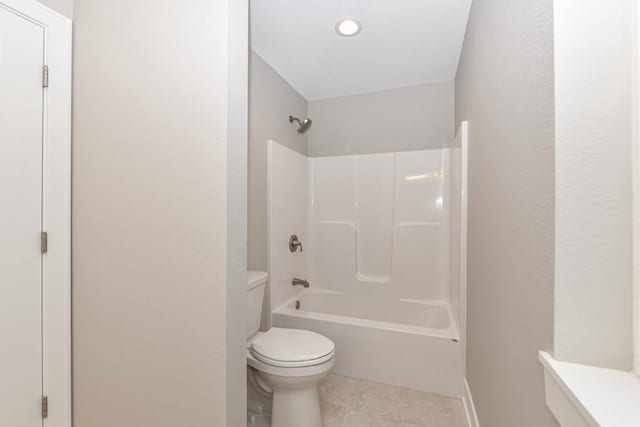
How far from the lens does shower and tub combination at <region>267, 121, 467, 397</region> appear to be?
1886 mm

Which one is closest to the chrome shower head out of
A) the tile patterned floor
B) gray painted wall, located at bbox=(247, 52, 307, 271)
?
gray painted wall, located at bbox=(247, 52, 307, 271)

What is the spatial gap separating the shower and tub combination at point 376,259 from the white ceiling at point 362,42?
67cm

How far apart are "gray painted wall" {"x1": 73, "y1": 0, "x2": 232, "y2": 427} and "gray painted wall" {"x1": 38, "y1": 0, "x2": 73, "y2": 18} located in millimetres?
51

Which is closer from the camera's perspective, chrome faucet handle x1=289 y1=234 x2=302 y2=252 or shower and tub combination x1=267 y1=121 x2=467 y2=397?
shower and tub combination x1=267 y1=121 x2=467 y2=397

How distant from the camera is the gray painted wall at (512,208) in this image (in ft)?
2.12

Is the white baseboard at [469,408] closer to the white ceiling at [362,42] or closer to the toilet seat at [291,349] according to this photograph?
the toilet seat at [291,349]

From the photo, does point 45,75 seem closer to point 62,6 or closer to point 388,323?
point 62,6

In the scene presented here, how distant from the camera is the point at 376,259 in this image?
8.79ft

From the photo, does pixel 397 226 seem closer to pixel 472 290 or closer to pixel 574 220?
pixel 472 290

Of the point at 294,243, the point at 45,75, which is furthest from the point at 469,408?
the point at 45,75

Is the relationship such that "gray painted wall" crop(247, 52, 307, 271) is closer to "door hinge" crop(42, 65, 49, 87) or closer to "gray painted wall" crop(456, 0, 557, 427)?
"door hinge" crop(42, 65, 49, 87)

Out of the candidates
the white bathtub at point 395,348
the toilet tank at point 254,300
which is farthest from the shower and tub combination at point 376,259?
the toilet tank at point 254,300

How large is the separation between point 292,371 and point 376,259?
1493 millimetres

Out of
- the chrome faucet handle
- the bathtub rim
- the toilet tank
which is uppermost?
the chrome faucet handle
